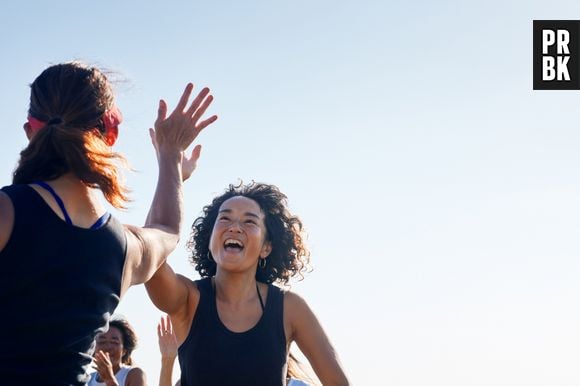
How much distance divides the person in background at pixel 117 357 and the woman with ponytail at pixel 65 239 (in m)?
5.44

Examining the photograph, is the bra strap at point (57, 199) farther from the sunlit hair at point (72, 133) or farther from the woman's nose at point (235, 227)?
the woman's nose at point (235, 227)

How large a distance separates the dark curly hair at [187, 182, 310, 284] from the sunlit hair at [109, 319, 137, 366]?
2.86 m

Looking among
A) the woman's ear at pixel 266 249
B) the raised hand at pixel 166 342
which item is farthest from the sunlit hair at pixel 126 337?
the woman's ear at pixel 266 249

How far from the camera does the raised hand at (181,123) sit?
11.7 feet

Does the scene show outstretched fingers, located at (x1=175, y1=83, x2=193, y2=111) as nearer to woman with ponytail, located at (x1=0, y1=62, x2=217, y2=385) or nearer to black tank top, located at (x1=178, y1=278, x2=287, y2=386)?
woman with ponytail, located at (x1=0, y1=62, x2=217, y2=385)

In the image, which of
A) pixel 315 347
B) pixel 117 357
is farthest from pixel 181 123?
pixel 117 357

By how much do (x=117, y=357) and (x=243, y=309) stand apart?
378 cm

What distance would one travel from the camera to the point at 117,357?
9.33m

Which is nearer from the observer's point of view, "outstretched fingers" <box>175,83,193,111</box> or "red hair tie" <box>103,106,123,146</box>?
"red hair tie" <box>103,106,123,146</box>

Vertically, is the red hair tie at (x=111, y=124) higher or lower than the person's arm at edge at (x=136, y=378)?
higher


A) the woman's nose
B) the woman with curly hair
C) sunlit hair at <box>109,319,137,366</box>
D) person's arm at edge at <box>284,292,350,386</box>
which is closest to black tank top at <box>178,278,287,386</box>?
the woman with curly hair

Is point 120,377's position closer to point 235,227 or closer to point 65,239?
point 235,227

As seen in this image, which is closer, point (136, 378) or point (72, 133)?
point (72, 133)

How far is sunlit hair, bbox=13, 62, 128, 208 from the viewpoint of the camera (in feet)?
9.40
